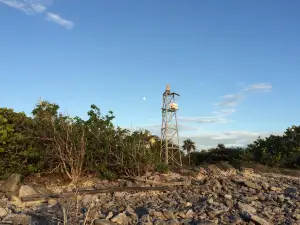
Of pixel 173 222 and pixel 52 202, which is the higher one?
pixel 52 202

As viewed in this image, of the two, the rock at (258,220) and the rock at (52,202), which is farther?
the rock at (52,202)

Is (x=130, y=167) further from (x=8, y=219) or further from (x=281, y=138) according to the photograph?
(x=281, y=138)

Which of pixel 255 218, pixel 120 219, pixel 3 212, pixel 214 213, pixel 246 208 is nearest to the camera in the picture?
pixel 120 219

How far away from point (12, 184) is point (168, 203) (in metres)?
4.16

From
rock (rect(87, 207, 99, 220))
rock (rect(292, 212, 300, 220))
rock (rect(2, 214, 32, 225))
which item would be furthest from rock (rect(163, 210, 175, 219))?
rock (rect(2, 214, 32, 225))

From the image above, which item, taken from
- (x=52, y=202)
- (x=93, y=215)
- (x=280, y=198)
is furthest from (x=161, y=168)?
(x=93, y=215)

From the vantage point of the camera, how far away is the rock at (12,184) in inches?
360

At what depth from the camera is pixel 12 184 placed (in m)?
9.25

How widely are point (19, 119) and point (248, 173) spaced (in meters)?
7.19

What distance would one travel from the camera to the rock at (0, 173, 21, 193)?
9156 millimetres

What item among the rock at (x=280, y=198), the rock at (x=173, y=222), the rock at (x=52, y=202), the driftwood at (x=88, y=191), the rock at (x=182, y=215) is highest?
the driftwood at (x=88, y=191)

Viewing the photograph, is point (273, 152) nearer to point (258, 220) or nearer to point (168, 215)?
point (258, 220)

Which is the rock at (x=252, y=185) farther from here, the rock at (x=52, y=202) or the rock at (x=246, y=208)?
the rock at (x=52, y=202)

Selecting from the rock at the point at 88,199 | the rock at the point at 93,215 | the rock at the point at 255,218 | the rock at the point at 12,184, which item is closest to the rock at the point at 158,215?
the rock at the point at 93,215
